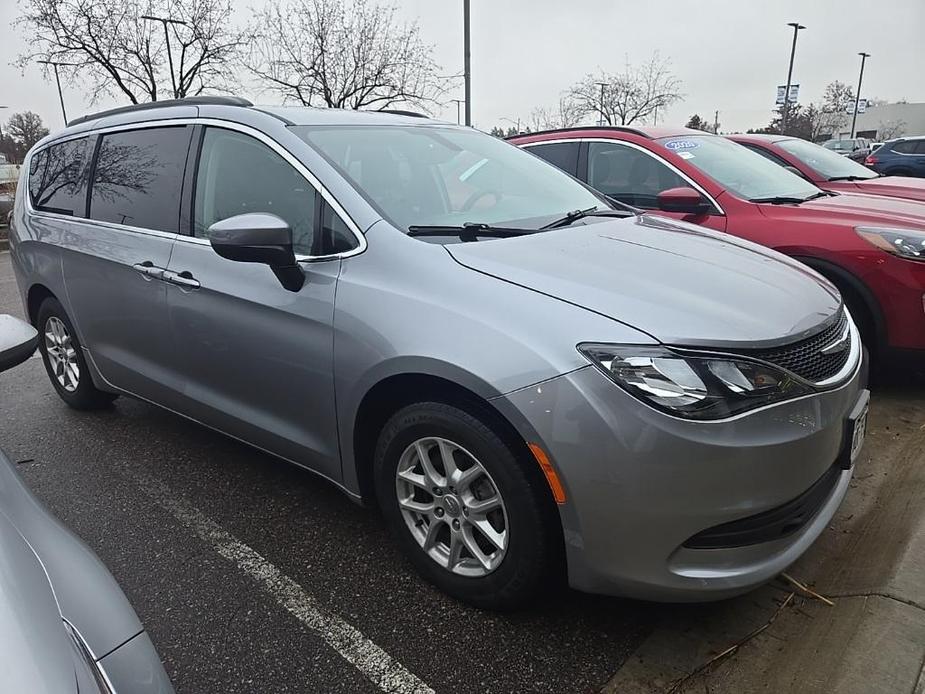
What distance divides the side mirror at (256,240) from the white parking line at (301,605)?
1167 millimetres

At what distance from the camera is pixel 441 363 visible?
209 centimetres

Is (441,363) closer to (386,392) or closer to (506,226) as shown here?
(386,392)

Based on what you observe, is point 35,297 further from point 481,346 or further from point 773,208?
point 773,208

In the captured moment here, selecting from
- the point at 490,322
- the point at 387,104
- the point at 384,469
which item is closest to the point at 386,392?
the point at 384,469

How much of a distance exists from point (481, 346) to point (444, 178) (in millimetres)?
1140

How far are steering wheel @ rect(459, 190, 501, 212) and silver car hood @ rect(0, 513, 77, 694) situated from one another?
1.95m

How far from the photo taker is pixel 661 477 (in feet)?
5.98

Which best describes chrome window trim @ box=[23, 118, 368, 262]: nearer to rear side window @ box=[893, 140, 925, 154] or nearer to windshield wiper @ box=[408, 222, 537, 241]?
windshield wiper @ box=[408, 222, 537, 241]

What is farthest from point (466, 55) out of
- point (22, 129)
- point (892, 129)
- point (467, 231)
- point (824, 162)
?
point (892, 129)

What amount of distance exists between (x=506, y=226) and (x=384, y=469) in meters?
1.06

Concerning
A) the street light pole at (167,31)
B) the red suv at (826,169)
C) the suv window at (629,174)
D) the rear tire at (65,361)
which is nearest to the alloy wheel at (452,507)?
the rear tire at (65,361)

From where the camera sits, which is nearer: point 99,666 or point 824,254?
point 99,666

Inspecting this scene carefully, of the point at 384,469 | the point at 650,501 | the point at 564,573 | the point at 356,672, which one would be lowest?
the point at 356,672

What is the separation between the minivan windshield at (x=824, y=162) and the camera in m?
6.94
